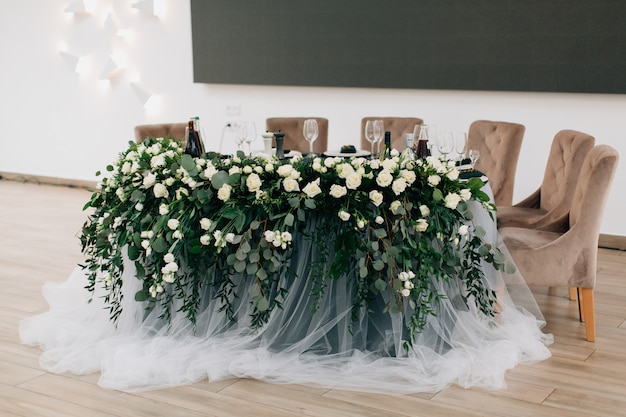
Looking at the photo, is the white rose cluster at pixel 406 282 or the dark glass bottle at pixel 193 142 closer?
the white rose cluster at pixel 406 282

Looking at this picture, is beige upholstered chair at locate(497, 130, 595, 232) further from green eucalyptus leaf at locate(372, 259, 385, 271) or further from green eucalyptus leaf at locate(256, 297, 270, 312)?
green eucalyptus leaf at locate(256, 297, 270, 312)

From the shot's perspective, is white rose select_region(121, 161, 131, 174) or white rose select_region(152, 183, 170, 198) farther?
white rose select_region(121, 161, 131, 174)

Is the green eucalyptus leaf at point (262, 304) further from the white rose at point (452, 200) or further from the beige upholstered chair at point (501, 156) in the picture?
the beige upholstered chair at point (501, 156)

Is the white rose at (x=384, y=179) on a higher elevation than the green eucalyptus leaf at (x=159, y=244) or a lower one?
higher

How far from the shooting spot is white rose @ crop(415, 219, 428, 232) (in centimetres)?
324

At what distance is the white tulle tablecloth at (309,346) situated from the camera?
329cm

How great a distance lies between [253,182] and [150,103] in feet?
15.2

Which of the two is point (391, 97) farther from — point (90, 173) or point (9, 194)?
point (9, 194)

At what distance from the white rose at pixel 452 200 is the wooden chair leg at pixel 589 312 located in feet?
3.27

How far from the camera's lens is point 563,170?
14.7 feet

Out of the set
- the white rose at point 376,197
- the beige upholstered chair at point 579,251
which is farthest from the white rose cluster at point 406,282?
the beige upholstered chair at point 579,251

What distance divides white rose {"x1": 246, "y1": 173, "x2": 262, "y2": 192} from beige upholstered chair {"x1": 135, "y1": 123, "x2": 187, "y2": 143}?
74.7 inches

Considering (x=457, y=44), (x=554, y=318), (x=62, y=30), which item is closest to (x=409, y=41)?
(x=457, y=44)

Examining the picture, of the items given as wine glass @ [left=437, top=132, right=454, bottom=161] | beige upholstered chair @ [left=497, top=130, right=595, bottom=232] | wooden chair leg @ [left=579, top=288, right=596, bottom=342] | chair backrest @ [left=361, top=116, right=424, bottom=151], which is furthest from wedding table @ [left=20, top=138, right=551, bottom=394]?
chair backrest @ [left=361, top=116, right=424, bottom=151]
